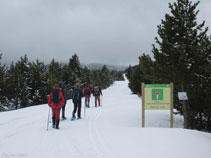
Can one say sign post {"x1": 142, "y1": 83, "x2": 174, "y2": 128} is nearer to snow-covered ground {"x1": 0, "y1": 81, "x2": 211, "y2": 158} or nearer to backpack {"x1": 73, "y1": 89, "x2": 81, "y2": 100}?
snow-covered ground {"x1": 0, "y1": 81, "x2": 211, "y2": 158}

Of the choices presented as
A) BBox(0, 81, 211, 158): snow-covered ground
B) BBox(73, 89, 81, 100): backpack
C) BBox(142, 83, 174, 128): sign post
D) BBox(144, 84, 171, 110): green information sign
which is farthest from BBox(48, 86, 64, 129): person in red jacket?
BBox(144, 84, 171, 110): green information sign

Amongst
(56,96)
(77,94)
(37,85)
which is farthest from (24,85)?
(56,96)

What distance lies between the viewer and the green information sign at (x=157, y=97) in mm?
7879

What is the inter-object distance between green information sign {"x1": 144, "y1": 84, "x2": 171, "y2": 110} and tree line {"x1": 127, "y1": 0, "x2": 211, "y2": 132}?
4.47ft

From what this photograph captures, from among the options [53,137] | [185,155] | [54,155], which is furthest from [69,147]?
[185,155]

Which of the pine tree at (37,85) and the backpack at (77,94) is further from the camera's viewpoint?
the pine tree at (37,85)

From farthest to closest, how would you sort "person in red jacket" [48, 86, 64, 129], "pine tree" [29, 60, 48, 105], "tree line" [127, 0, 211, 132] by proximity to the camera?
1. "pine tree" [29, 60, 48, 105]
2. "tree line" [127, 0, 211, 132]
3. "person in red jacket" [48, 86, 64, 129]

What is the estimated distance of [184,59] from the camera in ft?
28.7

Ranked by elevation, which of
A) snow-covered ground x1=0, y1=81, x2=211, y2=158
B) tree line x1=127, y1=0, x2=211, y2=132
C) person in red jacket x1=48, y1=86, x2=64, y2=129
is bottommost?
snow-covered ground x1=0, y1=81, x2=211, y2=158

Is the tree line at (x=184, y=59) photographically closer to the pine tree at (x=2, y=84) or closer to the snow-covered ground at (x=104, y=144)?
the snow-covered ground at (x=104, y=144)

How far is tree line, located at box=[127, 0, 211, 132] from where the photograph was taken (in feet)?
29.8

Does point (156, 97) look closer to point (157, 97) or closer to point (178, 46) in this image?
point (157, 97)

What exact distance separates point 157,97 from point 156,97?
44 millimetres

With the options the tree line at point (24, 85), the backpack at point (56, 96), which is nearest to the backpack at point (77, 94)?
the backpack at point (56, 96)
